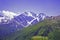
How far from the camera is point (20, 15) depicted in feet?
578

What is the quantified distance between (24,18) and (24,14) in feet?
14.3

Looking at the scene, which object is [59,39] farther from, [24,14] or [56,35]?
[24,14]

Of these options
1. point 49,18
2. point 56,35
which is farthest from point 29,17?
point 56,35

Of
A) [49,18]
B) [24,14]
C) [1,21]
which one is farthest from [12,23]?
[49,18]

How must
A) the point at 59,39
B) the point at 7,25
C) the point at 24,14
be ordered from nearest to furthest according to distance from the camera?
the point at 59,39
the point at 7,25
the point at 24,14

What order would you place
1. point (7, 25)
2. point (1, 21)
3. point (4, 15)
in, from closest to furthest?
point (7, 25) < point (1, 21) < point (4, 15)

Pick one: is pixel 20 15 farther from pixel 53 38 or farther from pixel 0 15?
pixel 53 38

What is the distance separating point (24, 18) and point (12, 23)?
2296 centimetres

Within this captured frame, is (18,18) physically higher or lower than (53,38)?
higher

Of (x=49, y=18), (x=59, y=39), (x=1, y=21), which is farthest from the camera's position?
(x=1, y=21)

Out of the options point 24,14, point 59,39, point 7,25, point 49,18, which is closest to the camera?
point 59,39

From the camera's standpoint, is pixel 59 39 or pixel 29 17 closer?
pixel 59 39

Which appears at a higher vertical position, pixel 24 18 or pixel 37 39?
pixel 24 18

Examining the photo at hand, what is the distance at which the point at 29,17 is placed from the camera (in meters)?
174
